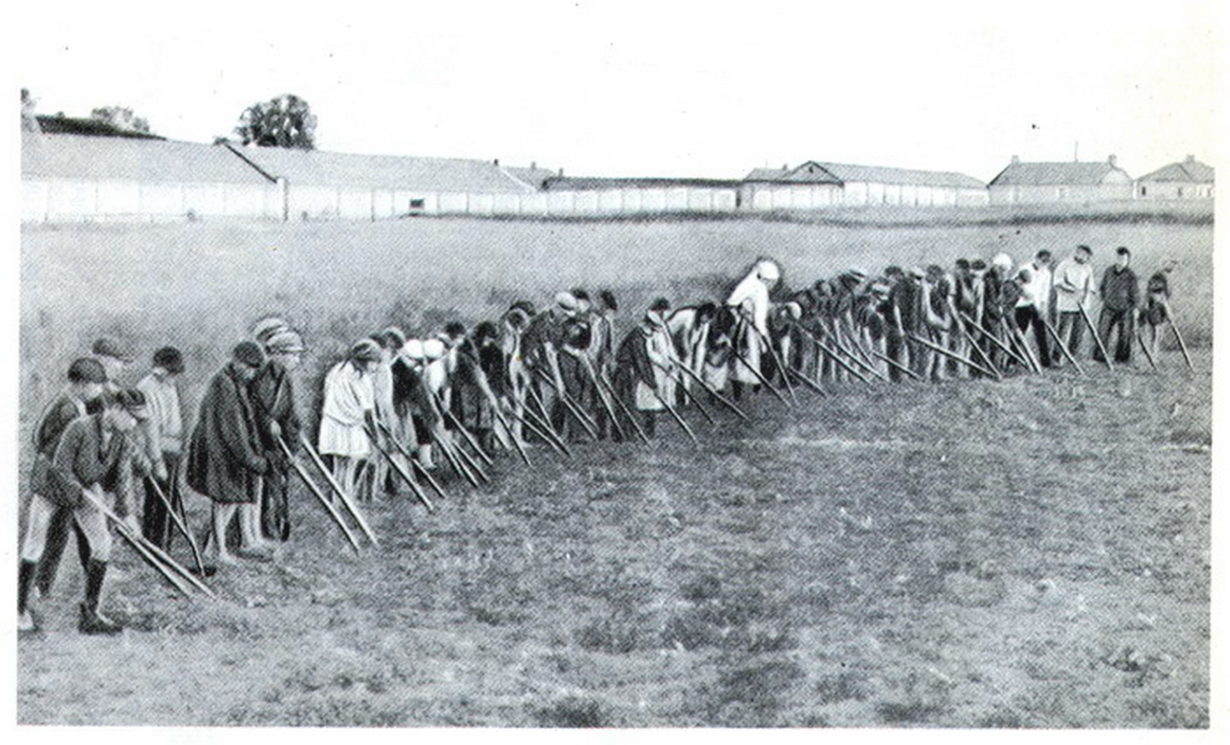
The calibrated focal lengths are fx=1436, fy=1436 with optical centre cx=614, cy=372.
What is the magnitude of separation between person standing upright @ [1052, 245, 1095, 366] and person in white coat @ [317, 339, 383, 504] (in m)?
3.89

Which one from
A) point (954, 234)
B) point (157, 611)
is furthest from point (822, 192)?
point (157, 611)

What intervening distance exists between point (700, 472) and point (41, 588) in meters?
3.51

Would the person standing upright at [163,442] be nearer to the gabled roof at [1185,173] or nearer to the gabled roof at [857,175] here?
the gabled roof at [857,175]

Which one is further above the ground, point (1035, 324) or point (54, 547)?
point (1035, 324)

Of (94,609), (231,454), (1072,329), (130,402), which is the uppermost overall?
(1072,329)

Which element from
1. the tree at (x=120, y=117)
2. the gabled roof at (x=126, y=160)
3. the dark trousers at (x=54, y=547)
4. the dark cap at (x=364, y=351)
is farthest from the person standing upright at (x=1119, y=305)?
the dark trousers at (x=54, y=547)

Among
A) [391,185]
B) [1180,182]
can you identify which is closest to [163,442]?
[391,185]

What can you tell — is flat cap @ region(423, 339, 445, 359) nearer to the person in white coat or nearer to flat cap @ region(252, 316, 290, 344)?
the person in white coat

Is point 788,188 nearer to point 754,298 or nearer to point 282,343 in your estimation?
point 754,298

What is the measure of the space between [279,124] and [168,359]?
138 cm

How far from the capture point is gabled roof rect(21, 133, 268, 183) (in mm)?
7555

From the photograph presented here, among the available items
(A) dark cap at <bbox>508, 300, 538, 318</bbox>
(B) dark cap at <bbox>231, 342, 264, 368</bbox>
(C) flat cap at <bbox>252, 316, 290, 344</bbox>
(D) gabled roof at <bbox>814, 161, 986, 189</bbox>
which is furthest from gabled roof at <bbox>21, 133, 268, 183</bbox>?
(D) gabled roof at <bbox>814, 161, 986, 189</bbox>

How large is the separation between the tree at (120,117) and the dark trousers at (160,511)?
5.70 feet

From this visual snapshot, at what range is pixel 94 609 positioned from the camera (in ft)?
24.3
